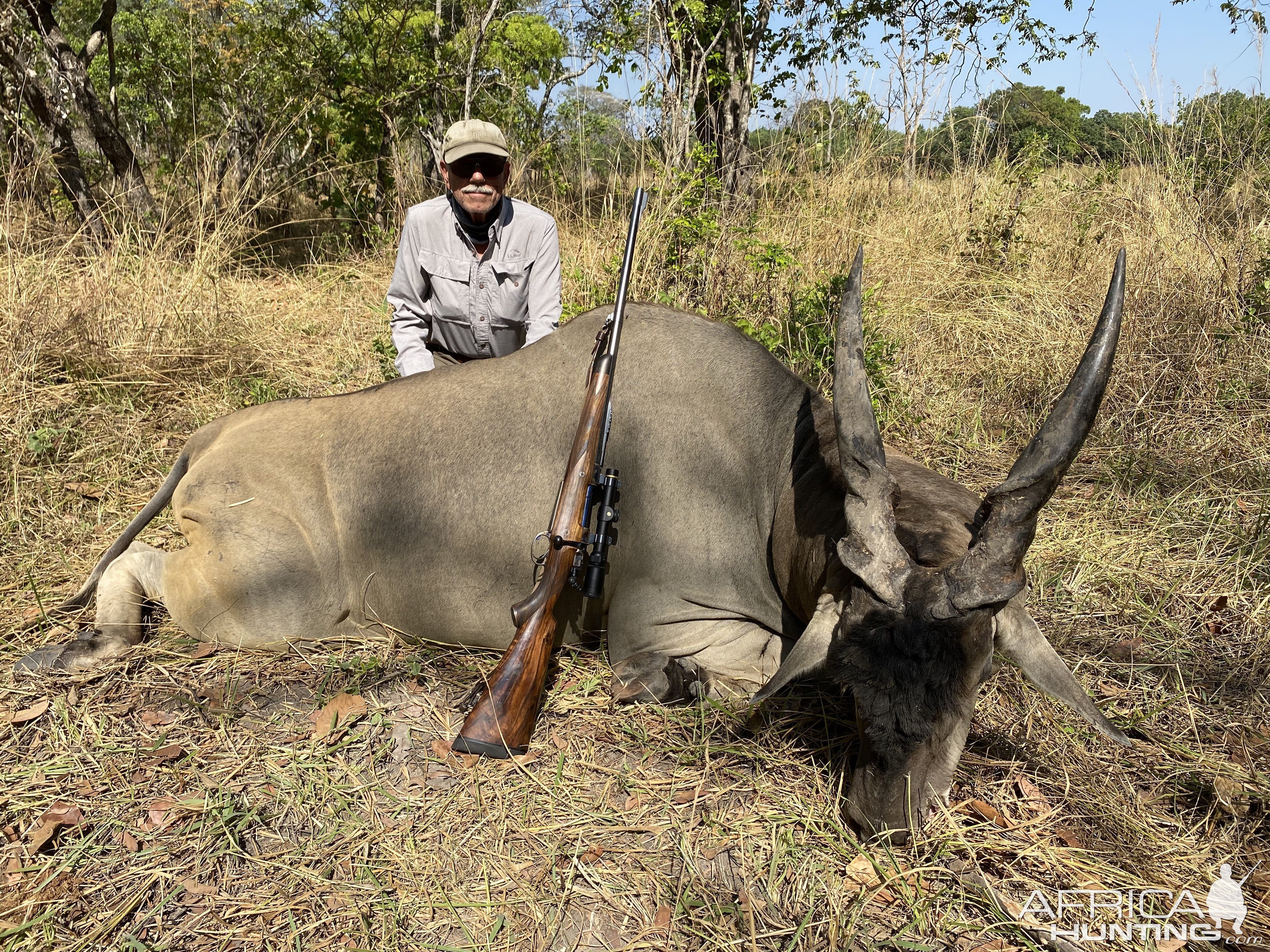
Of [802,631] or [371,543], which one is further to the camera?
[371,543]

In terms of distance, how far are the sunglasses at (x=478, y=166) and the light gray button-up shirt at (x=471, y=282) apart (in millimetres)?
299

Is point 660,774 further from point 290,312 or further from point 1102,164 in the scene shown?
point 1102,164

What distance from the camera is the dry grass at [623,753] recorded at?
Answer: 2680 mm

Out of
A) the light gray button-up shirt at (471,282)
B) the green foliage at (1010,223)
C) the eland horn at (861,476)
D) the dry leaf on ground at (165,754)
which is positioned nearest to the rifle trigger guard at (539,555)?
the eland horn at (861,476)

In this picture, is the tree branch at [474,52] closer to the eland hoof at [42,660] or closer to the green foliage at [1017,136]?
the green foliage at [1017,136]

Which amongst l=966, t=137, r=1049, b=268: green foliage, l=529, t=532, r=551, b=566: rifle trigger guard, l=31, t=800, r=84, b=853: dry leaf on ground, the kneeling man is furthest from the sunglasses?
l=966, t=137, r=1049, b=268: green foliage

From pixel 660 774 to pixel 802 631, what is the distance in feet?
2.91

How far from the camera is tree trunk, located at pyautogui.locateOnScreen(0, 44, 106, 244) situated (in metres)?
7.66

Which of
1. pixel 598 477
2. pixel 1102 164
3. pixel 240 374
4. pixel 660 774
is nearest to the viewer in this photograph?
pixel 660 774

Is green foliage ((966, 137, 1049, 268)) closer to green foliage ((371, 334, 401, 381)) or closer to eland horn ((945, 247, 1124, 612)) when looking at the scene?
green foliage ((371, 334, 401, 381))

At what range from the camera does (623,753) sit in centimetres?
343

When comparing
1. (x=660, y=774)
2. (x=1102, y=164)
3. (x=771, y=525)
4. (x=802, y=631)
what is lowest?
(x=660, y=774)

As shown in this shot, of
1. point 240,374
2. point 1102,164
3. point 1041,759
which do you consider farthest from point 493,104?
point 1041,759

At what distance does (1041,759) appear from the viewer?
3303 millimetres
